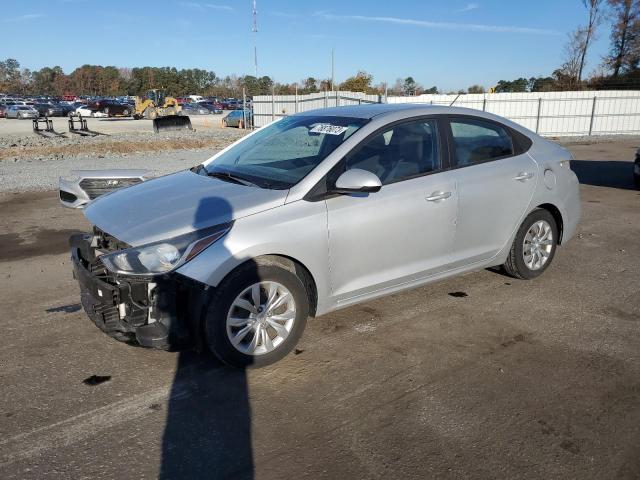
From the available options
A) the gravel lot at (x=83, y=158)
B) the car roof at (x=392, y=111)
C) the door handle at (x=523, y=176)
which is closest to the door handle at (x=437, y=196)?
the car roof at (x=392, y=111)

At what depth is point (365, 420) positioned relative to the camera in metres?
3.08

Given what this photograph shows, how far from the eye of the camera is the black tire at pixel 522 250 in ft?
16.7

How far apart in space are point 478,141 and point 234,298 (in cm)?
270

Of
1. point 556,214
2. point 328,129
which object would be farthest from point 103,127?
point 556,214

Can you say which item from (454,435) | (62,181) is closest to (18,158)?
(62,181)

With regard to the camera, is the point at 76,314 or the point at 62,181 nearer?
the point at 76,314

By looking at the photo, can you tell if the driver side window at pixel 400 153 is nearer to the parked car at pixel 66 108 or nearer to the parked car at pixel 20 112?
the parked car at pixel 66 108

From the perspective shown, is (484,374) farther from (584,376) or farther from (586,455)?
(586,455)

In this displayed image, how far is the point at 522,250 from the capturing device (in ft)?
16.9

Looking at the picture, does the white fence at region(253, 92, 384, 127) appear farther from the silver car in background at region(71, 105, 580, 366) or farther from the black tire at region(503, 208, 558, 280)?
the silver car in background at region(71, 105, 580, 366)

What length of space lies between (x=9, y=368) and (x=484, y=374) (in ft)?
10.6

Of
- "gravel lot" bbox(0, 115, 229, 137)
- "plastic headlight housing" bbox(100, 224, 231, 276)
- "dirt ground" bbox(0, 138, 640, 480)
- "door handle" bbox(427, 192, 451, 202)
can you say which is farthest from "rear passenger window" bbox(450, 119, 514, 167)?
"gravel lot" bbox(0, 115, 229, 137)

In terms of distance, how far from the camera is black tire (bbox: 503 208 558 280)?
200 inches

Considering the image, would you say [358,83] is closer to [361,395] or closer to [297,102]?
[297,102]
